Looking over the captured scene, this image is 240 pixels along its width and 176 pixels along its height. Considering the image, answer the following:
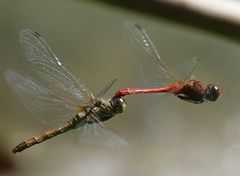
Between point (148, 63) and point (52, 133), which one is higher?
point (148, 63)

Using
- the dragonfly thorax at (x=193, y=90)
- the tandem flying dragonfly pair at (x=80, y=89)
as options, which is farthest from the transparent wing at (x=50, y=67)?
the dragonfly thorax at (x=193, y=90)

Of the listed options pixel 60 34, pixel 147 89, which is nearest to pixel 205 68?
pixel 60 34

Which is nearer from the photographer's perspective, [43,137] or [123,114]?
[43,137]

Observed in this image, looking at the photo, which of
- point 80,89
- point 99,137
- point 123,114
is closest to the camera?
point 99,137

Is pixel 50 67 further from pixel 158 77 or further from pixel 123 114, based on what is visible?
pixel 123 114

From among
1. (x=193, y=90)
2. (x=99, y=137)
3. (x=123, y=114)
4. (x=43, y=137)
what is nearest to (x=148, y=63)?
(x=193, y=90)

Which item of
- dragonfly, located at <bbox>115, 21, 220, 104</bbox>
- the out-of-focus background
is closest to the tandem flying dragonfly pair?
dragonfly, located at <bbox>115, 21, 220, 104</bbox>
